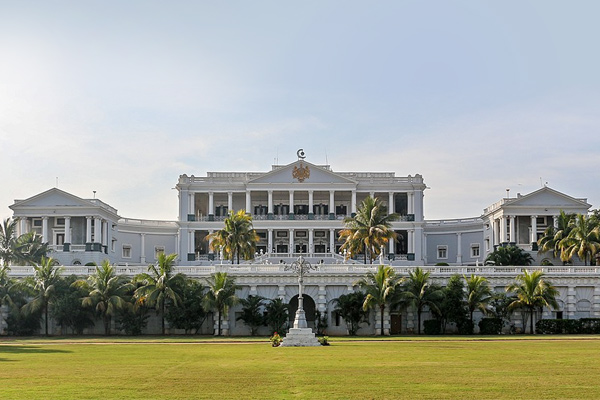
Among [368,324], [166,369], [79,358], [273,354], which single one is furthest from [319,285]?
[166,369]

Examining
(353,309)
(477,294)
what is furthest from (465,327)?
(353,309)

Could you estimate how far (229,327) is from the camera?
250ft

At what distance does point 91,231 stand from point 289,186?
25322 millimetres

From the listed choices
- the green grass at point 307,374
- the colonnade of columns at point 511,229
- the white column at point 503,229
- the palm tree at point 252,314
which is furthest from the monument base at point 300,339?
the white column at point 503,229

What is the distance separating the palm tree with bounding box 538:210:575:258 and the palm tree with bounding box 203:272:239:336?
137 ft

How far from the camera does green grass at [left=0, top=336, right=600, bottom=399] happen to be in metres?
27.0

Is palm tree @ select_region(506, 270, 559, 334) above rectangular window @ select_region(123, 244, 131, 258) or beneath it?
beneath

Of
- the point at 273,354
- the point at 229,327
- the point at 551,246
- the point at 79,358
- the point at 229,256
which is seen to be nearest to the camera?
the point at 79,358

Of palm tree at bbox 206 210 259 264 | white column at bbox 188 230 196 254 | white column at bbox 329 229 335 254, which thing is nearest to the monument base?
palm tree at bbox 206 210 259 264

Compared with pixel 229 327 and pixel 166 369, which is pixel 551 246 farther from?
pixel 166 369

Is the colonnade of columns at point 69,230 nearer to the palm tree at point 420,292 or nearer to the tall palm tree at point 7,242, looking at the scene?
the tall palm tree at point 7,242

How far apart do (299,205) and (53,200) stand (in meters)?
31.3

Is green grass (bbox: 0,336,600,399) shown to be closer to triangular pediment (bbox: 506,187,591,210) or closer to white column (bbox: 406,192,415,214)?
triangular pediment (bbox: 506,187,591,210)

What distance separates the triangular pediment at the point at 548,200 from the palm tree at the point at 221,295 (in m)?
49.2
